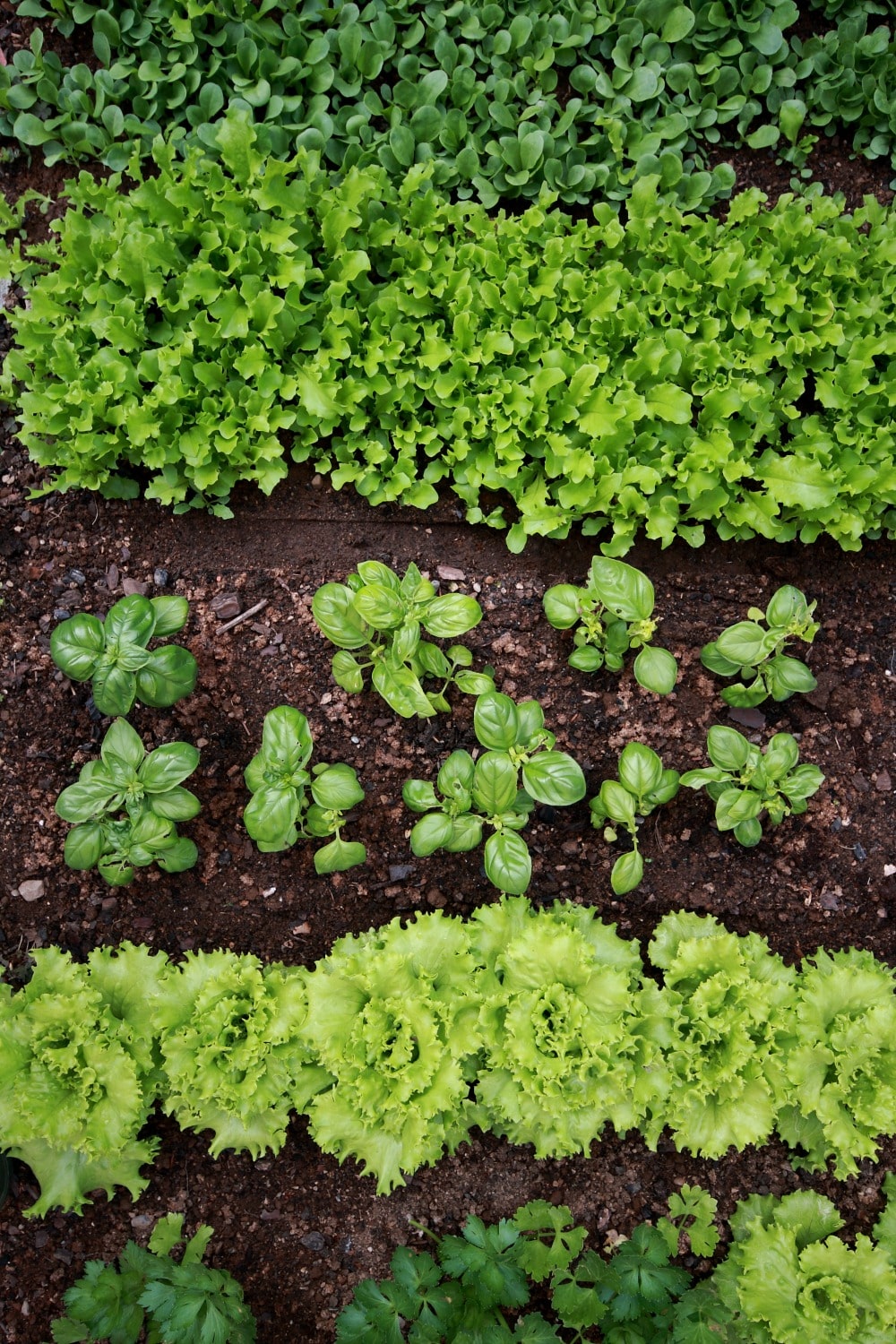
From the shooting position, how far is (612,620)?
310 centimetres

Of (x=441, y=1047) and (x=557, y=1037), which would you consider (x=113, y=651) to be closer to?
(x=441, y=1047)

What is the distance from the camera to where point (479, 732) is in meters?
2.75

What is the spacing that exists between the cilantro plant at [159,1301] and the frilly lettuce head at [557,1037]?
91 cm

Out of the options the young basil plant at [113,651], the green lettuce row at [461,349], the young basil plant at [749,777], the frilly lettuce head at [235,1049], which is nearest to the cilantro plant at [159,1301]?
the frilly lettuce head at [235,1049]

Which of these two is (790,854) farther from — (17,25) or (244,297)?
(17,25)

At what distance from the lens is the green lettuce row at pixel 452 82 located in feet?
10.9

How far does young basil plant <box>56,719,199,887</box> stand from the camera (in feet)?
9.05

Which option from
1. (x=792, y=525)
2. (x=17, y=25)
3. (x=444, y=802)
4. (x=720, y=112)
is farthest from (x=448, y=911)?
(x=17, y=25)

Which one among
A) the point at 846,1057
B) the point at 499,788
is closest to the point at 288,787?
the point at 499,788

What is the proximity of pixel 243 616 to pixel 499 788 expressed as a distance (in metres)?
1.15

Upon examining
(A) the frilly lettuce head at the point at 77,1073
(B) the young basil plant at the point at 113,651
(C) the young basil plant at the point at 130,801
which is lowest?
(A) the frilly lettuce head at the point at 77,1073

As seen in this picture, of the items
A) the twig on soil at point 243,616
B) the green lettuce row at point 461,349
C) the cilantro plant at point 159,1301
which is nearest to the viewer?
the cilantro plant at point 159,1301

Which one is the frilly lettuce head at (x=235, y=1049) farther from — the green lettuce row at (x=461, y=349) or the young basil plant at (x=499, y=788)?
the green lettuce row at (x=461, y=349)

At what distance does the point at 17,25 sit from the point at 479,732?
314 centimetres
